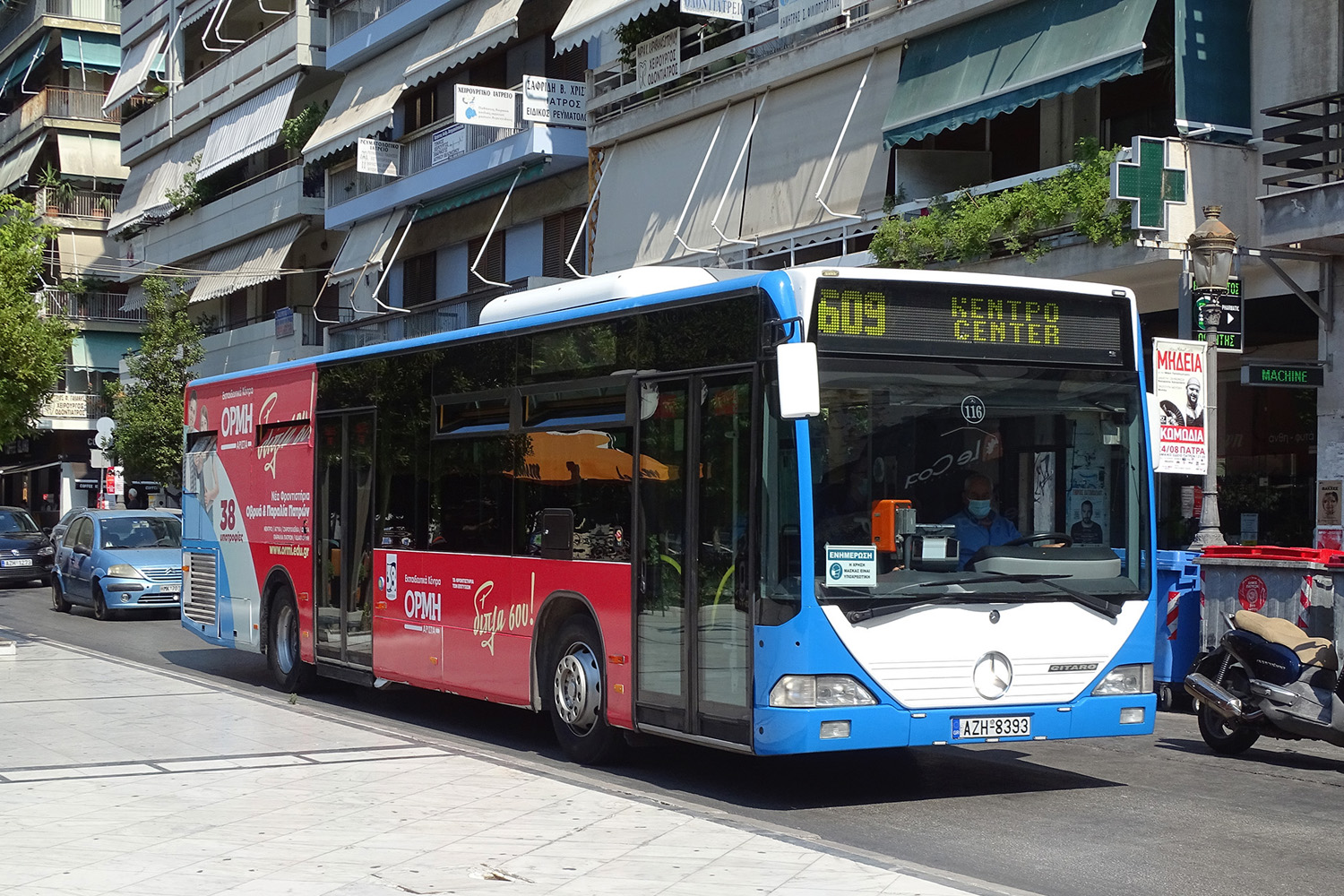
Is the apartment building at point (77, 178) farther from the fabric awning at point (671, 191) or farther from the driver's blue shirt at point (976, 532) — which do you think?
the driver's blue shirt at point (976, 532)

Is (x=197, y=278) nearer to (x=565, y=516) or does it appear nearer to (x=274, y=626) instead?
(x=274, y=626)

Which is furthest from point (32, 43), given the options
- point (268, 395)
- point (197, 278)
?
point (268, 395)

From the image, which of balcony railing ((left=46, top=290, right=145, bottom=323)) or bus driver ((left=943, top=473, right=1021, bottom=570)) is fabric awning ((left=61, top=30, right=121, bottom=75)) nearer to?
balcony railing ((left=46, top=290, right=145, bottom=323))

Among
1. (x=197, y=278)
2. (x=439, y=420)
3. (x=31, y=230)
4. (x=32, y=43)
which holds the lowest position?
(x=439, y=420)

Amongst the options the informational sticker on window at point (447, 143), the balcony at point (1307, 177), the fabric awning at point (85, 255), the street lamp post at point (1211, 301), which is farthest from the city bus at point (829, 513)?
the fabric awning at point (85, 255)

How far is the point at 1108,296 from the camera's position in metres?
9.84

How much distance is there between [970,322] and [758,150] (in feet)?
51.3

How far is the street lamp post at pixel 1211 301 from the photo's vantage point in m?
15.4

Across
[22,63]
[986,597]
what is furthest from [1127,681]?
[22,63]

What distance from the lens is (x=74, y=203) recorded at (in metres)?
59.6

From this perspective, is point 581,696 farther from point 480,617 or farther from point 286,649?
point 286,649

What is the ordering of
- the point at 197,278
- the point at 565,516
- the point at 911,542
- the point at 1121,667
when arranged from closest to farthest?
the point at 911,542 < the point at 1121,667 < the point at 565,516 < the point at 197,278

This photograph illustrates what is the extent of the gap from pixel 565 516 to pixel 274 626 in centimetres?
599

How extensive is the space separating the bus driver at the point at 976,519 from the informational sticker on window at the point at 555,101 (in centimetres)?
2107
